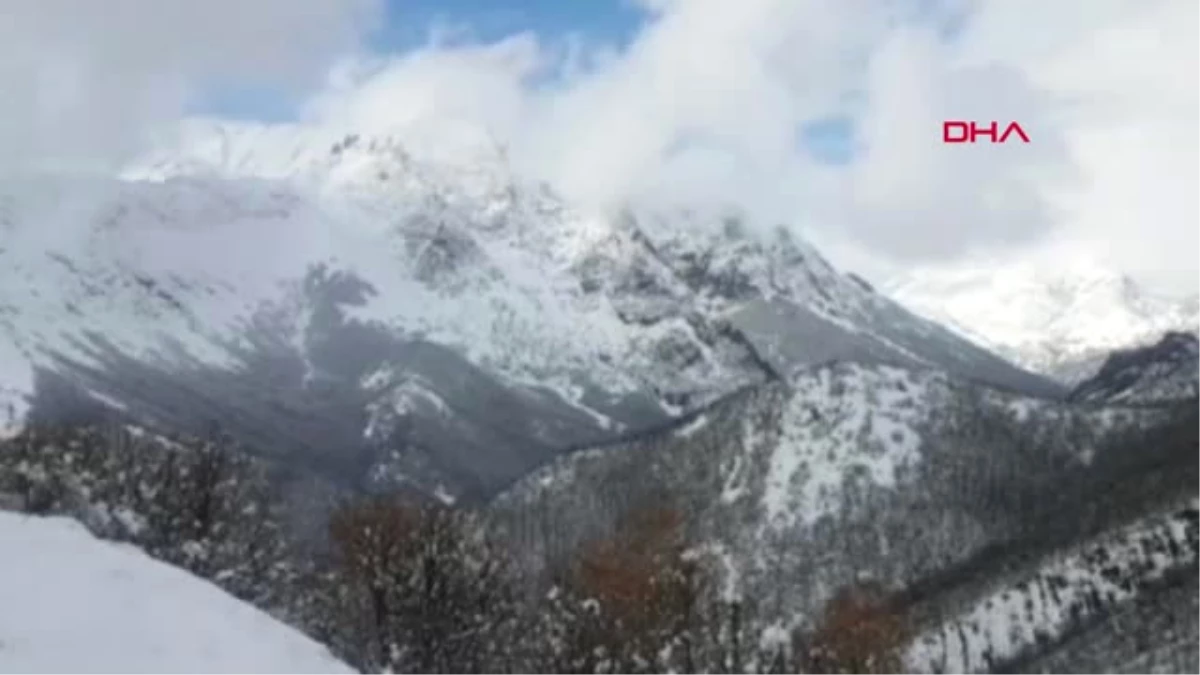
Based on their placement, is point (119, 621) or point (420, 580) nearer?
point (119, 621)

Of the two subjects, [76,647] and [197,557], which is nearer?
[76,647]

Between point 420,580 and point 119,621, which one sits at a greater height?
point 420,580

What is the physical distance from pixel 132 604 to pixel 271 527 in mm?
58960

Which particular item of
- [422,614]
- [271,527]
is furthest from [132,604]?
[271,527]

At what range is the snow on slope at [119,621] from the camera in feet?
86.1

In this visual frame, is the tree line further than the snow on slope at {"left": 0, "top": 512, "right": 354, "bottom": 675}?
Yes

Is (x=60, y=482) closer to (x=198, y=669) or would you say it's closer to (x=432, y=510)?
(x=432, y=510)

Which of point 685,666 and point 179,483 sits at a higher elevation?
point 179,483

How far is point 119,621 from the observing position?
29328 millimetres

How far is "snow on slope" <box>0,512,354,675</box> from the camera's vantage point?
2623cm

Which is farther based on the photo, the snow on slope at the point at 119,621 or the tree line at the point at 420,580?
the tree line at the point at 420,580

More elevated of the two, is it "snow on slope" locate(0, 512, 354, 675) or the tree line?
the tree line

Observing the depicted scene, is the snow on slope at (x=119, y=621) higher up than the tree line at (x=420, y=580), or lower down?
lower down

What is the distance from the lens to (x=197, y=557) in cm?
6128
